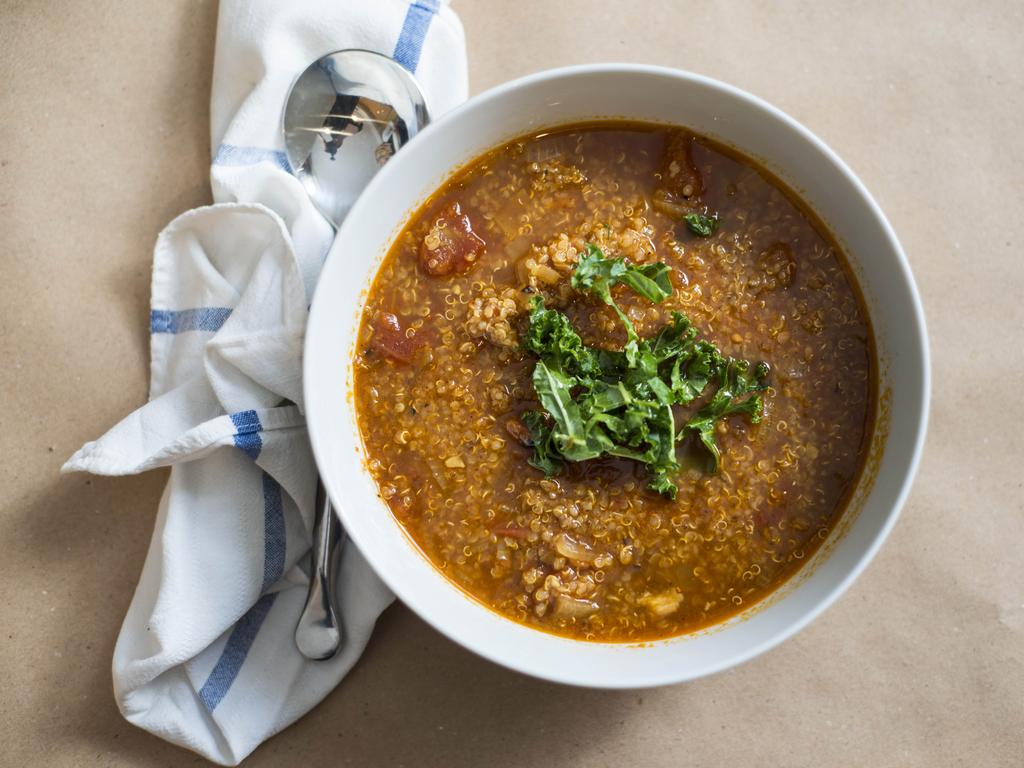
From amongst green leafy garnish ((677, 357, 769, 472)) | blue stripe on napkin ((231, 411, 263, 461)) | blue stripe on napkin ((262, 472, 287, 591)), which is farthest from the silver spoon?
green leafy garnish ((677, 357, 769, 472))

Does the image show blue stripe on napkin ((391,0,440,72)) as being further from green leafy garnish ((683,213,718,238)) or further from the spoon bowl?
green leafy garnish ((683,213,718,238))

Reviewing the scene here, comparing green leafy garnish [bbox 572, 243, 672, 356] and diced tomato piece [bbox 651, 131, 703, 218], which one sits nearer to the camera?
green leafy garnish [bbox 572, 243, 672, 356]

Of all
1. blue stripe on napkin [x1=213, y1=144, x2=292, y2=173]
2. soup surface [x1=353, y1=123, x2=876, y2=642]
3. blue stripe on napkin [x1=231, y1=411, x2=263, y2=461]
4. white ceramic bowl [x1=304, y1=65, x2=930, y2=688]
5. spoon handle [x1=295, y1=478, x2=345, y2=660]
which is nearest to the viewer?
white ceramic bowl [x1=304, y1=65, x2=930, y2=688]

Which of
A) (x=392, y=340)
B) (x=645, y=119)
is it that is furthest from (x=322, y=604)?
(x=645, y=119)

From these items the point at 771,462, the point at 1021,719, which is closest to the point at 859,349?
the point at 771,462

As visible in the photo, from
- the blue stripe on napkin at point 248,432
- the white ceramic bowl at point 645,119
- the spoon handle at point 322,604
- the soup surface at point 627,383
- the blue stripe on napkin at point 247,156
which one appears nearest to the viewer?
the white ceramic bowl at point 645,119

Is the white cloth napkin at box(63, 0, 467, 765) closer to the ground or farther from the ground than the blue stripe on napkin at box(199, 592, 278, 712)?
farther from the ground

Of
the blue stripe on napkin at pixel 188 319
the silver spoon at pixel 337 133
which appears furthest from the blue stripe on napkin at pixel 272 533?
the blue stripe on napkin at pixel 188 319

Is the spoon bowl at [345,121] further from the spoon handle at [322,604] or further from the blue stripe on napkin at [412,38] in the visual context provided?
the spoon handle at [322,604]
